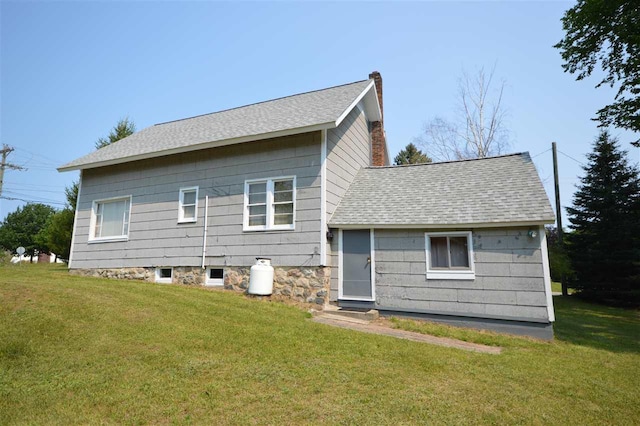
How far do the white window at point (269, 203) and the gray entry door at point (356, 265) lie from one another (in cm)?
169

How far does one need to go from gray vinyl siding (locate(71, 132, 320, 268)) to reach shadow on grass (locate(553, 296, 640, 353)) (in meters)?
6.77

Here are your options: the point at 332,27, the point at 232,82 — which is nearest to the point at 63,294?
the point at 232,82

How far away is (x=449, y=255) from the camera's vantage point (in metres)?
9.25

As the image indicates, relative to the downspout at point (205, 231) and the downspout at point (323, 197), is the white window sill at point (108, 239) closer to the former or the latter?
the downspout at point (205, 231)

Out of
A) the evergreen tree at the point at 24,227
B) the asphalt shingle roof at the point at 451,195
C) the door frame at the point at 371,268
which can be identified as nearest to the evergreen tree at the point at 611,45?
the asphalt shingle roof at the point at 451,195

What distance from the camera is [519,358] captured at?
6.37m

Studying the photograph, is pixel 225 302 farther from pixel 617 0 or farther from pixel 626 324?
pixel 617 0

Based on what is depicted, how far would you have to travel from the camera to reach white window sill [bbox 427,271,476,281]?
8.88m

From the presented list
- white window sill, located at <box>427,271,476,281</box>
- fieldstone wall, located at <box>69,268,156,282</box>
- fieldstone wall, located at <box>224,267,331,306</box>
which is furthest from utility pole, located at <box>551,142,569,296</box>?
fieldstone wall, located at <box>69,268,156,282</box>

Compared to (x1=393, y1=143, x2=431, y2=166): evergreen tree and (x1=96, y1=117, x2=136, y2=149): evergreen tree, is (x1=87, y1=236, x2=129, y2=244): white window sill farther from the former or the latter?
(x1=393, y1=143, x2=431, y2=166): evergreen tree

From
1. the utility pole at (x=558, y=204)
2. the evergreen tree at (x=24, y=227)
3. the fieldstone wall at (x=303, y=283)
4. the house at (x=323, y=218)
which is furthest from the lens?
the evergreen tree at (x=24, y=227)

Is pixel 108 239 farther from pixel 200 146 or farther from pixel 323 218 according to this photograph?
Result: pixel 323 218

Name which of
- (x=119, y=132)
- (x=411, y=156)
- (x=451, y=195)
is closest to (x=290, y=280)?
(x=451, y=195)

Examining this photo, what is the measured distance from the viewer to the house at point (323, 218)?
8766 millimetres
